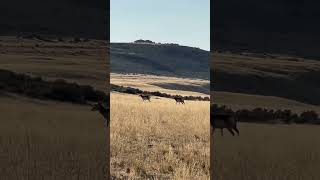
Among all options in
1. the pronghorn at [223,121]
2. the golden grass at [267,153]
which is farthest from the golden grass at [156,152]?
the pronghorn at [223,121]

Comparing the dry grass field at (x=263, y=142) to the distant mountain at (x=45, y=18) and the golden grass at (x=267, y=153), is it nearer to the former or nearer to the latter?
the golden grass at (x=267, y=153)

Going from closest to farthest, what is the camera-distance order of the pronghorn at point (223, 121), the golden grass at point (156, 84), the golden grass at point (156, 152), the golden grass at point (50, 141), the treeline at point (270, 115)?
the pronghorn at point (223, 121) < the treeline at point (270, 115) < the golden grass at point (50, 141) < the golden grass at point (156, 152) < the golden grass at point (156, 84)

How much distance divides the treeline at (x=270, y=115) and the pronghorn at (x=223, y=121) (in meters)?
0.07

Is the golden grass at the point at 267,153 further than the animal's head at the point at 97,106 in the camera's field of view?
No

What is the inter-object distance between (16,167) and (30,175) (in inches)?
12.1

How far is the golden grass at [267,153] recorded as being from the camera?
746cm

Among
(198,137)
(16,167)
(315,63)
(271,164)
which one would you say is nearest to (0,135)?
(16,167)

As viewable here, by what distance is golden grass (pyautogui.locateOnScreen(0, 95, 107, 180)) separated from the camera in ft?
25.2

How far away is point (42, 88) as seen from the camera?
8.08m

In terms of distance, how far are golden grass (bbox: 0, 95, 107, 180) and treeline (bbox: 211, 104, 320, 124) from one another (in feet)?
6.15

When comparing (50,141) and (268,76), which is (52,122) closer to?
(50,141)

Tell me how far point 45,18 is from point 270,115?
3787mm

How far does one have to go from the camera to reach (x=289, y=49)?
7.73 meters

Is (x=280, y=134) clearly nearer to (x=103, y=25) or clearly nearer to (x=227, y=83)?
(x=227, y=83)
